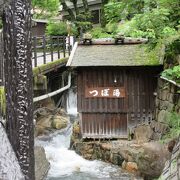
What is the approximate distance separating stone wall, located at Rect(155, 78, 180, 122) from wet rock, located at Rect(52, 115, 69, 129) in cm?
641

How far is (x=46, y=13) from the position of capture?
28.9 m

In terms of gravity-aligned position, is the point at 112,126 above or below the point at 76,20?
below

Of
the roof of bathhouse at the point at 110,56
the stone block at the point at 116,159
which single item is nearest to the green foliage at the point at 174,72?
the roof of bathhouse at the point at 110,56

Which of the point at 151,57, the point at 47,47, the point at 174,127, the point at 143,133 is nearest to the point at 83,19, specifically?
the point at 47,47

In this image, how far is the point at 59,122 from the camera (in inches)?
708

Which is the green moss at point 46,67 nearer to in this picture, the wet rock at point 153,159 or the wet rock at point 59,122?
→ the wet rock at point 59,122

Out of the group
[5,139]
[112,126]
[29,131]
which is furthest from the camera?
[112,126]

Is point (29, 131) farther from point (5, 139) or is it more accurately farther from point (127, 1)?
point (127, 1)

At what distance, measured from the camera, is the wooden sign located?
512 inches

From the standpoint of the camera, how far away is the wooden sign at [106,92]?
13.0 metres

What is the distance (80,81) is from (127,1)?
4.89 meters

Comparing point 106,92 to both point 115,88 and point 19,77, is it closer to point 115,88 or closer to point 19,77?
point 115,88

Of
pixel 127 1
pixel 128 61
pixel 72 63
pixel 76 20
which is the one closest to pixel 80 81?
pixel 72 63

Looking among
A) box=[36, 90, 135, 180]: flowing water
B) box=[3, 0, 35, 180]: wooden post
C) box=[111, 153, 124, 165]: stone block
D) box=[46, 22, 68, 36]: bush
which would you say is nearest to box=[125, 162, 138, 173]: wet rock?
box=[36, 90, 135, 180]: flowing water
